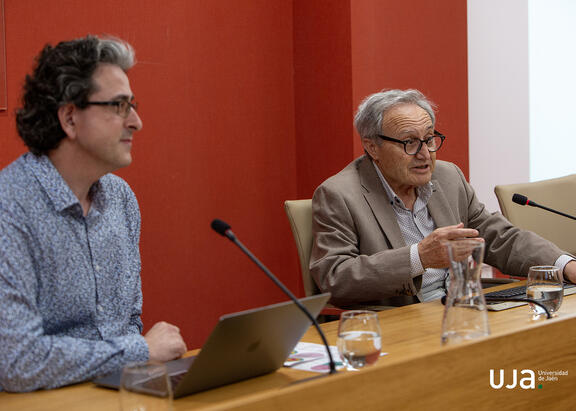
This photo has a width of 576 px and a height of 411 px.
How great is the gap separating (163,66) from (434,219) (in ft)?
3.99

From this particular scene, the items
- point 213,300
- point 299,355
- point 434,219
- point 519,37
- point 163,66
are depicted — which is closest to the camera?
point 299,355

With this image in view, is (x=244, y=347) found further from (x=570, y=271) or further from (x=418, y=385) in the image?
(x=570, y=271)

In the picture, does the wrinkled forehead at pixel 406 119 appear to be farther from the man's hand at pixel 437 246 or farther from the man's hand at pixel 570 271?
the man's hand at pixel 570 271

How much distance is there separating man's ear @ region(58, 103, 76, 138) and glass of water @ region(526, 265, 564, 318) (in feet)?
3.83

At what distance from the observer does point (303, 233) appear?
8.20 ft

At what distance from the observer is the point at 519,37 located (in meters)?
4.41

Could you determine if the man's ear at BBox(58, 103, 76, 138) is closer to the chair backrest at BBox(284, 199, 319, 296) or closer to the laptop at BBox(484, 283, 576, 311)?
the chair backrest at BBox(284, 199, 319, 296)

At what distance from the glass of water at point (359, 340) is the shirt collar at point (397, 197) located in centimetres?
121

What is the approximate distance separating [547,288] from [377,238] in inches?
27.9

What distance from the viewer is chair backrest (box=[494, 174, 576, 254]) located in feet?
9.44

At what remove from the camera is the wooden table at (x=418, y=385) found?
1.17 metres

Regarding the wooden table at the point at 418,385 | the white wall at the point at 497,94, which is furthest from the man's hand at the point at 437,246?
the white wall at the point at 497,94

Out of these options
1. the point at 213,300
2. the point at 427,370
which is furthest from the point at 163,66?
the point at 427,370

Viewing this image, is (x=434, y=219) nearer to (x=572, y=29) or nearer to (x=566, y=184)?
(x=566, y=184)
